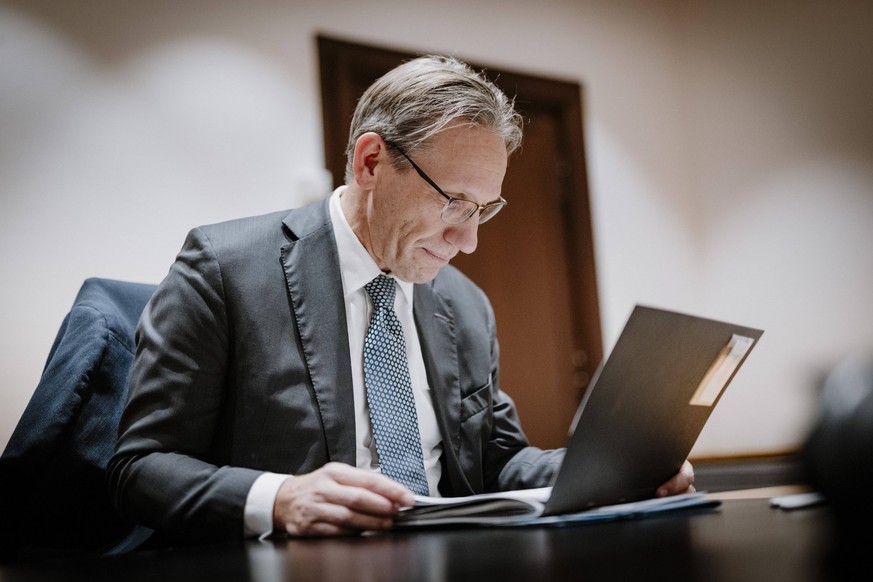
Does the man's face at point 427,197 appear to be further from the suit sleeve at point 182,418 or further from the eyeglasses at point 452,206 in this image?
the suit sleeve at point 182,418

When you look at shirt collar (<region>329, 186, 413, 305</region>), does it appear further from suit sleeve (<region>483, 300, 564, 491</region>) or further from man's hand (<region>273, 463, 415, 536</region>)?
man's hand (<region>273, 463, 415, 536</region>)

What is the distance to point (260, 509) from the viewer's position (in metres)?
1.00

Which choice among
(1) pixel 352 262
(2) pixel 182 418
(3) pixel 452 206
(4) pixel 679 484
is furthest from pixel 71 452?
(4) pixel 679 484

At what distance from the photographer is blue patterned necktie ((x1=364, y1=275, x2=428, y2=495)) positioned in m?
1.34

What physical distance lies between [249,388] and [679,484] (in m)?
0.68

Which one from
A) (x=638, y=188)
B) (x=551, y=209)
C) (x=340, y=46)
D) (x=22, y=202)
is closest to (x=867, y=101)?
(x=638, y=188)

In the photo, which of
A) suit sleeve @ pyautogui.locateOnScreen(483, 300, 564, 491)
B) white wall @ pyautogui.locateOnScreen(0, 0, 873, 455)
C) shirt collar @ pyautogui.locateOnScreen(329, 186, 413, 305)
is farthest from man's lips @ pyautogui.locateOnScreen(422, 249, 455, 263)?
white wall @ pyautogui.locateOnScreen(0, 0, 873, 455)

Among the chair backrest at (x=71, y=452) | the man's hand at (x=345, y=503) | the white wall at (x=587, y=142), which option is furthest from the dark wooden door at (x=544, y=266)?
the man's hand at (x=345, y=503)

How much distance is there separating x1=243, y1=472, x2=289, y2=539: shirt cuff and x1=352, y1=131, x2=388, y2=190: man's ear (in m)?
0.69

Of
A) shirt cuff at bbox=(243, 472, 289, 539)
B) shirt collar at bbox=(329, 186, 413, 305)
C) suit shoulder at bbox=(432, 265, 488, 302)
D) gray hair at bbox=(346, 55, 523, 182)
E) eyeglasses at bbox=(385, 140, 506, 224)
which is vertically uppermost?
gray hair at bbox=(346, 55, 523, 182)

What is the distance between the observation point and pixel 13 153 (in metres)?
2.88

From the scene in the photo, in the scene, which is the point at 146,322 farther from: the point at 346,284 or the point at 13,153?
the point at 13,153

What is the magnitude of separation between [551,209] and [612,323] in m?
0.72

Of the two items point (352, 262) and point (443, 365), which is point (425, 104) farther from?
point (443, 365)
